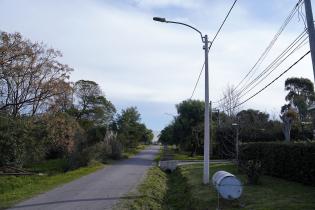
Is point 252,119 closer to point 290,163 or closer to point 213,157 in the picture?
point 213,157

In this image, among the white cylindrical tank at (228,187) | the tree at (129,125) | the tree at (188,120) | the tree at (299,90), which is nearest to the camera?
the white cylindrical tank at (228,187)

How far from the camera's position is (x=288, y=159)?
834 inches

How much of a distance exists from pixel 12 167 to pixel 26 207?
736 inches

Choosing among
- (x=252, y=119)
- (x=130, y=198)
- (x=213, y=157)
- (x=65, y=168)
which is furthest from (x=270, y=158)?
(x=252, y=119)

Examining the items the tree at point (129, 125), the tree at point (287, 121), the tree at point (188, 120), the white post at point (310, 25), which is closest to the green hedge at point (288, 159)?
the tree at point (287, 121)

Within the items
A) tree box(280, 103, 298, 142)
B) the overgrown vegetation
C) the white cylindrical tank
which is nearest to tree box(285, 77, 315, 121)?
tree box(280, 103, 298, 142)

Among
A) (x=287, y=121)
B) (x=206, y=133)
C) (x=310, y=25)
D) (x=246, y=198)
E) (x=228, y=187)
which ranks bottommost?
(x=246, y=198)

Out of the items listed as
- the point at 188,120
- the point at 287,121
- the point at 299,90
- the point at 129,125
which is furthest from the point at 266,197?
the point at 129,125

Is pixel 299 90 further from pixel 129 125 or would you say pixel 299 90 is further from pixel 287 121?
pixel 287 121

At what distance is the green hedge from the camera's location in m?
18.3

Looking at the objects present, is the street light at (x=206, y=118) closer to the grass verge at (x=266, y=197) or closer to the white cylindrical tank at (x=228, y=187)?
the grass verge at (x=266, y=197)

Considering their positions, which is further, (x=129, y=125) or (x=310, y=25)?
(x=129, y=125)

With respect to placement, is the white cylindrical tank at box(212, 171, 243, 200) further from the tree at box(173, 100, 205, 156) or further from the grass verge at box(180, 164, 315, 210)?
the tree at box(173, 100, 205, 156)

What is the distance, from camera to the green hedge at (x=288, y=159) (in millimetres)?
18312
